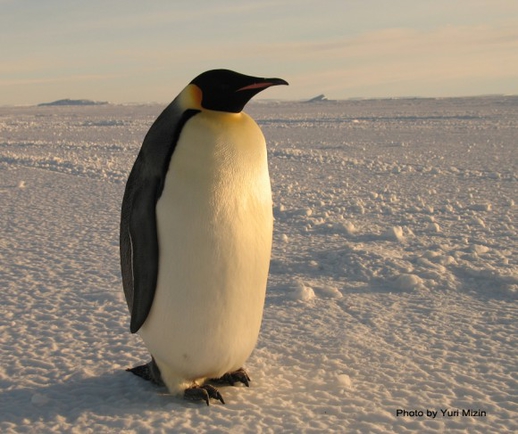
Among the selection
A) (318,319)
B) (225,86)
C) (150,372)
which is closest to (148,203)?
(225,86)

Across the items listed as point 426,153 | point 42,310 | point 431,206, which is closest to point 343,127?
point 426,153

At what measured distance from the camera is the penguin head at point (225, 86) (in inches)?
82.5

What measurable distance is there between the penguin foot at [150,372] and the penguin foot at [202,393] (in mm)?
136

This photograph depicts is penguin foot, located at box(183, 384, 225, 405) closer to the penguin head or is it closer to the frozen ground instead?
the frozen ground

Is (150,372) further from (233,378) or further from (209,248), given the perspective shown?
(209,248)

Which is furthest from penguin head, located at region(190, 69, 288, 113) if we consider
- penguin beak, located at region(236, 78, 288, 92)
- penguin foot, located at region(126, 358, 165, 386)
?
penguin foot, located at region(126, 358, 165, 386)

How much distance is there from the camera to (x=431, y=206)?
6027 mm

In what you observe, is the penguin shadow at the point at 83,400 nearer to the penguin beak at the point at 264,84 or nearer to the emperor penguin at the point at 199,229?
the emperor penguin at the point at 199,229

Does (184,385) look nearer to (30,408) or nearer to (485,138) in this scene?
(30,408)

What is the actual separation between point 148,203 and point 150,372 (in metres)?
0.68

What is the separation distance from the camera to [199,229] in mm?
2047

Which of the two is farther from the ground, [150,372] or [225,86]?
[225,86]

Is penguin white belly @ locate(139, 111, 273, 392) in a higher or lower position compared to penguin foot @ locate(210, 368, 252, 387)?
higher

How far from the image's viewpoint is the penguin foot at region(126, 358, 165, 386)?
89.4 inches
